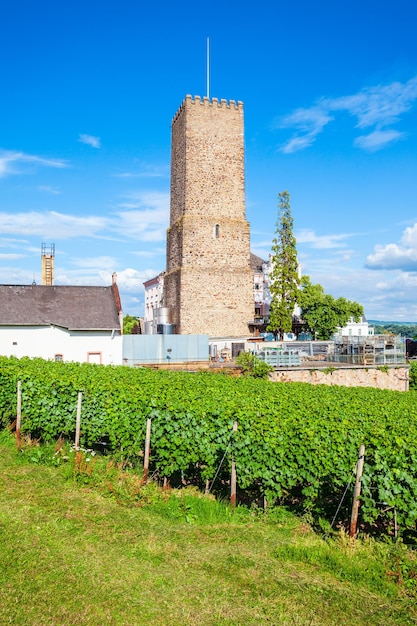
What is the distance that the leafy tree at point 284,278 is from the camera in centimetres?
4469

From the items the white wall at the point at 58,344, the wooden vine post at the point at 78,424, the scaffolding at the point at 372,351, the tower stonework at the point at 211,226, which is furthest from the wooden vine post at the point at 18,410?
the tower stonework at the point at 211,226

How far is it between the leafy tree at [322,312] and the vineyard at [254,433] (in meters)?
40.5

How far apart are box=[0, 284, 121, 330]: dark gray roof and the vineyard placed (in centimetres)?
1545

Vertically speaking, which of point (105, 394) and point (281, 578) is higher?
point (105, 394)

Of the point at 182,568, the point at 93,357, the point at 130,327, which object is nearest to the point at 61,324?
the point at 93,357

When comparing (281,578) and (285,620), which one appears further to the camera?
(281,578)

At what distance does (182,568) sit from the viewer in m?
6.86

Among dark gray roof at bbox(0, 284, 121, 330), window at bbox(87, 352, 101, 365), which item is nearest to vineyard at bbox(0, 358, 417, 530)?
window at bbox(87, 352, 101, 365)

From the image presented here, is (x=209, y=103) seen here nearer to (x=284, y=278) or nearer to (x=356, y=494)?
(x=284, y=278)

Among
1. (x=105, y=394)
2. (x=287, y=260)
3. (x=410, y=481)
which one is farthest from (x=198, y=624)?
(x=287, y=260)

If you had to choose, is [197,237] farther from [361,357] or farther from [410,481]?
[410,481]

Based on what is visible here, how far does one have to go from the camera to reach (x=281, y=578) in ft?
21.8

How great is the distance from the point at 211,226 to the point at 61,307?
13195 mm

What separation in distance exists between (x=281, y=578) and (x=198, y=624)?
1492mm
